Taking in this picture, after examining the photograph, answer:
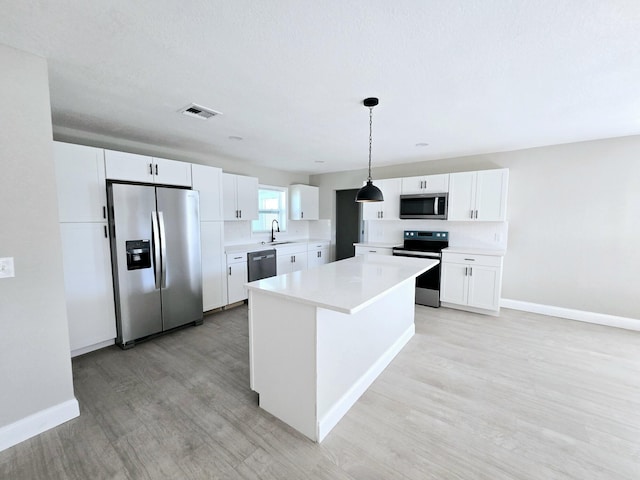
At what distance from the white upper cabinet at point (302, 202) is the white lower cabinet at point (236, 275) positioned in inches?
70.2

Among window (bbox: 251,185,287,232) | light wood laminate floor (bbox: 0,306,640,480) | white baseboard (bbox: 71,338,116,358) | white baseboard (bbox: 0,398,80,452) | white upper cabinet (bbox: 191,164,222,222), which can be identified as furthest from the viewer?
window (bbox: 251,185,287,232)

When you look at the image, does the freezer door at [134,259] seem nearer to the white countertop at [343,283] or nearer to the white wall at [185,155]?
the white wall at [185,155]

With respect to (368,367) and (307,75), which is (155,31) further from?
(368,367)

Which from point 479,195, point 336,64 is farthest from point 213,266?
point 479,195

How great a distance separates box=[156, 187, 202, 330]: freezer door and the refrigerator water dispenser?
148mm

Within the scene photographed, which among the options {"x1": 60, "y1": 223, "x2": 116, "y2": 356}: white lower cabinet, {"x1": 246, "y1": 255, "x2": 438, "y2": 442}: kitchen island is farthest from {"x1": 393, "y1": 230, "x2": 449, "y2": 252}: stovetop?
{"x1": 60, "y1": 223, "x2": 116, "y2": 356}: white lower cabinet

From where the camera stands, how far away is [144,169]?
3.06m

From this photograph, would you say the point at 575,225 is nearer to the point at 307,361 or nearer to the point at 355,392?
the point at 355,392

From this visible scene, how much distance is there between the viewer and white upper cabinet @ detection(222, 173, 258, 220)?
13.9 feet

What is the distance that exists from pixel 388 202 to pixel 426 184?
708 mm

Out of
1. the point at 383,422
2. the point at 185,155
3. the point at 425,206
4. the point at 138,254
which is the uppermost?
the point at 185,155

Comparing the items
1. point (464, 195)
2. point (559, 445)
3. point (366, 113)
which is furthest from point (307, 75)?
point (464, 195)

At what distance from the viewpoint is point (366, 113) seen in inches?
103

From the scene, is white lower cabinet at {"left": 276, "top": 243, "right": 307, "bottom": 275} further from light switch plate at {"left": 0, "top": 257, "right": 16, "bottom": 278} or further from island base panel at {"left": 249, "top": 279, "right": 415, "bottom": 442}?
light switch plate at {"left": 0, "top": 257, "right": 16, "bottom": 278}
